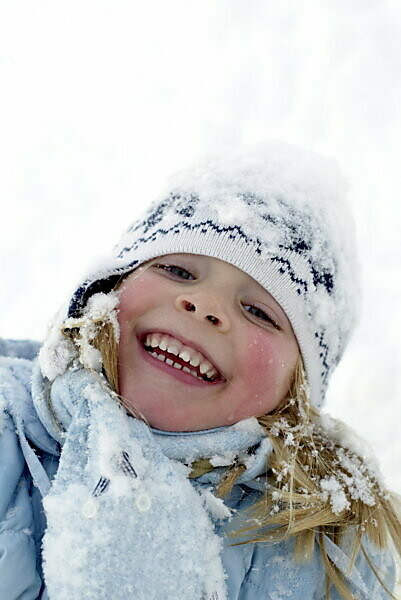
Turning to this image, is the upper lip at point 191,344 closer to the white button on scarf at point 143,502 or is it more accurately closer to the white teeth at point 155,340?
the white teeth at point 155,340

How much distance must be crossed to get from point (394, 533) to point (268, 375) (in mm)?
504

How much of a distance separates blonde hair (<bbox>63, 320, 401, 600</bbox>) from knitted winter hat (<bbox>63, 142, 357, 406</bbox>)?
0.36 feet

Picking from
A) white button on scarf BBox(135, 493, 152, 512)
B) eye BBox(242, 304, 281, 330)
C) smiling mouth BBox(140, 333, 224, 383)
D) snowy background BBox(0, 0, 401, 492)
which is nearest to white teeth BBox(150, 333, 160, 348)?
smiling mouth BBox(140, 333, 224, 383)

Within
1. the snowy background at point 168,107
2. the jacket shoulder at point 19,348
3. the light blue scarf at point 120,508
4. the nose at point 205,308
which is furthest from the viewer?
the snowy background at point 168,107

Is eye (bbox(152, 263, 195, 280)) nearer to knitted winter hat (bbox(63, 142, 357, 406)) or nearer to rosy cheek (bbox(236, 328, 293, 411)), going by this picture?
knitted winter hat (bbox(63, 142, 357, 406))

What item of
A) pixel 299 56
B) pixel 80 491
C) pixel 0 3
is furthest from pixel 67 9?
pixel 80 491

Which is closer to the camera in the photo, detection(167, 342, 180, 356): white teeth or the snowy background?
detection(167, 342, 180, 356): white teeth

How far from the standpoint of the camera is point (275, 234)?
4.85ft

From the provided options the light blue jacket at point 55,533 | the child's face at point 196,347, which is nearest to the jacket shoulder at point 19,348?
the light blue jacket at point 55,533

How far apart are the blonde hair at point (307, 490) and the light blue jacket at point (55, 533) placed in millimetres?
34

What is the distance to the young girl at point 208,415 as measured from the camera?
1.21 metres

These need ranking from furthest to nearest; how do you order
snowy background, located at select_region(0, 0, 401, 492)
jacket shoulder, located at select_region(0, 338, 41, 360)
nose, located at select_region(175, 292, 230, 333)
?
1. snowy background, located at select_region(0, 0, 401, 492)
2. jacket shoulder, located at select_region(0, 338, 41, 360)
3. nose, located at select_region(175, 292, 230, 333)

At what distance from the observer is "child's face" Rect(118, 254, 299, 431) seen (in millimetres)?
1387

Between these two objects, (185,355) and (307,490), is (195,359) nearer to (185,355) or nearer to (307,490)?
(185,355)
